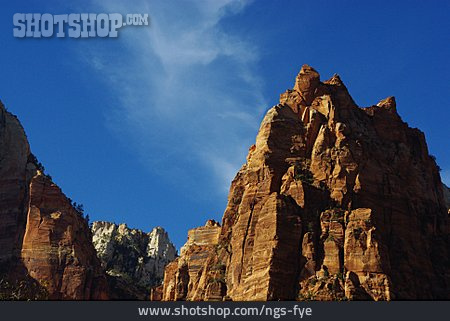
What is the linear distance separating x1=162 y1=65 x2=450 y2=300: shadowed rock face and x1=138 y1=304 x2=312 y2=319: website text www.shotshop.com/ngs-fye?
27.4m

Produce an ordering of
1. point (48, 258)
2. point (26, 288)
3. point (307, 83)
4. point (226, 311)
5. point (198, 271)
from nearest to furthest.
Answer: point (226, 311)
point (198, 271)
point (26, 288)
point (307, 83)
point (48, 258)

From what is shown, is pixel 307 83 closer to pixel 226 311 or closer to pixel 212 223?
pixel 212 223

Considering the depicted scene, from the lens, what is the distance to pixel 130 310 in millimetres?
113062

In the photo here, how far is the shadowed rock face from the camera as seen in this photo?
153m

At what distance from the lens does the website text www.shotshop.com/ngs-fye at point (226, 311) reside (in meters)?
116

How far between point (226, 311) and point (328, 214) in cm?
4740

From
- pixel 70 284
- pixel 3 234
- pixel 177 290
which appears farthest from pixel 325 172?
pixel 3 234

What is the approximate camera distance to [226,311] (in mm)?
119312

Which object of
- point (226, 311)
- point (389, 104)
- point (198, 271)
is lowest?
point (226, 311)

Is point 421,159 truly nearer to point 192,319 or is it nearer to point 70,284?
point 70,284

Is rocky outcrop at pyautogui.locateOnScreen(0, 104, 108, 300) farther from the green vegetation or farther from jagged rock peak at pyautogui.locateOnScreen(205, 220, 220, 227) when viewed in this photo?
jagged rock peak at pyautogui.locateOnScreen(205, 220, 220, 227)

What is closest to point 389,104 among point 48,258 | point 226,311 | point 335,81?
point 335,81

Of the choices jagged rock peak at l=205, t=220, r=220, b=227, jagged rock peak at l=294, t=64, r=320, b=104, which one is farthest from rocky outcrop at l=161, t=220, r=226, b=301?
jagged rock peak at l=294, t=64, r=320, b=104

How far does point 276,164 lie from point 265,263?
24.4m
